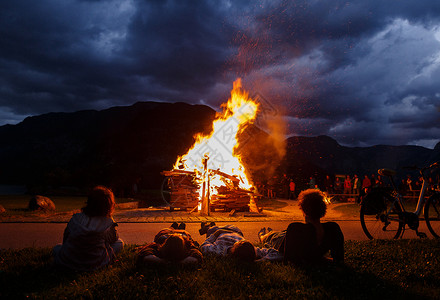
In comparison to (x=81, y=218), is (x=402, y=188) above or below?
below

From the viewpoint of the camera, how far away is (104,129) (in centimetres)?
15800

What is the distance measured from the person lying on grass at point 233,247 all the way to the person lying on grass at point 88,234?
1.67 meters

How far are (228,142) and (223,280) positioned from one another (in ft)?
39.5

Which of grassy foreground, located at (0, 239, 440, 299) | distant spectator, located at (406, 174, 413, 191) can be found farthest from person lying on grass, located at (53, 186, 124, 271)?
distant spectator, located at (406, 174, 413, 191)

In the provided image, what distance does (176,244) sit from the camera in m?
4.70

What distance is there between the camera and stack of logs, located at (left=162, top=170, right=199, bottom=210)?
50.1ft

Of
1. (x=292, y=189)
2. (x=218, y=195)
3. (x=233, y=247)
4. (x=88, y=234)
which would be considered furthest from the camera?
→ (x=292, y=189)

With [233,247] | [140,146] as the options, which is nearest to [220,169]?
[233,247]

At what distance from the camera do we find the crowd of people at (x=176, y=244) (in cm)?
443

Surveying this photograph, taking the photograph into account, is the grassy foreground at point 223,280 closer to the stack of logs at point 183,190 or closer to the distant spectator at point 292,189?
the stack of logs at point 183,190

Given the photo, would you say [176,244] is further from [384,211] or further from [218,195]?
[218,195]

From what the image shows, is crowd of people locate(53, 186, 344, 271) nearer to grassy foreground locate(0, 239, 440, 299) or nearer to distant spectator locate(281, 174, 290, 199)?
grassy foreground locate(0, 239, 440, 299)

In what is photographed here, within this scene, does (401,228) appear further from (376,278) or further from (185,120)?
(185,120)

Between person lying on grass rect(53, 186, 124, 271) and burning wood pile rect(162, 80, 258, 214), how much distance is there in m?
9.52
